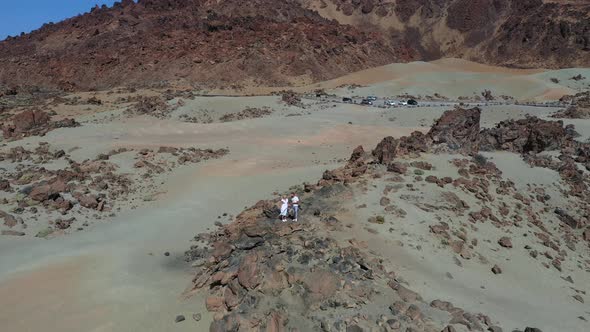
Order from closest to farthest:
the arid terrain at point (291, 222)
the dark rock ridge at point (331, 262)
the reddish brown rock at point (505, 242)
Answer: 1. the dark rock ridge at point (331, 262)
2. the arid terrain at point (291, 222)
3. the reddish brown rock at point (505, 242)

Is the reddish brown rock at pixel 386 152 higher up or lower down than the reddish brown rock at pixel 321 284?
higher up

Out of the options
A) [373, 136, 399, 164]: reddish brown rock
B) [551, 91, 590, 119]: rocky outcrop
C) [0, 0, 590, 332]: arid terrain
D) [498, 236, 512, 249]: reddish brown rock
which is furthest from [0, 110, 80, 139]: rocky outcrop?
[551, 91, 590, 119]: rocky outcrop

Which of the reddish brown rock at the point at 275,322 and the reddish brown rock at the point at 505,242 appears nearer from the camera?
Answer: the reddish brown rock at the point at 275,322

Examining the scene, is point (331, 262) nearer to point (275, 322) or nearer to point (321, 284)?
point (321, 284)

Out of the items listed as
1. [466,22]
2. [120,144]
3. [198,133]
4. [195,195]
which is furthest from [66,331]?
[466,22]

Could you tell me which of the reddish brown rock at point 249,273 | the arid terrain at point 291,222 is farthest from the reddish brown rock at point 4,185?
the reddish brown rock at point 249,273

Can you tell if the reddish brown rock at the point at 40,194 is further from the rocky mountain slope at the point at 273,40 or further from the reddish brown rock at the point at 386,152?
the rocky mountain slope at the point at 273,40

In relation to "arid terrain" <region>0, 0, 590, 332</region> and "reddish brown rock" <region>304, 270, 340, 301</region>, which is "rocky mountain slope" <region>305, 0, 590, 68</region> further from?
"reddish brown rock" <region>304, 270, 340, 301</region>
